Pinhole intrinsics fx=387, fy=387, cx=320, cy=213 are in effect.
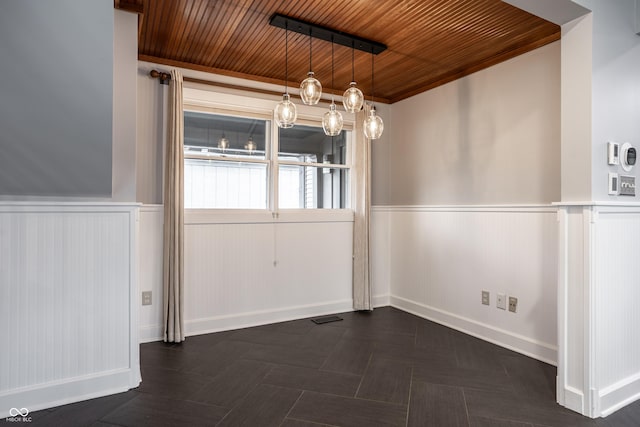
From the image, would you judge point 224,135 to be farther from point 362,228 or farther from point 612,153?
point 612,153

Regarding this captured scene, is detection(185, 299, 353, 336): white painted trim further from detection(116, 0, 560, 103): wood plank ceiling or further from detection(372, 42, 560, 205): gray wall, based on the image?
detection(116, 0, 560, 103): wood plank ceiling

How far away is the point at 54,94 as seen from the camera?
1826 mm

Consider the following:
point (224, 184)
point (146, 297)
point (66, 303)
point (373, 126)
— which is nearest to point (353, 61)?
point (373, 126)

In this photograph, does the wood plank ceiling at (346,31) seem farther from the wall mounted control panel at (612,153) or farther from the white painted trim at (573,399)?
the white painted trim at (573,399)

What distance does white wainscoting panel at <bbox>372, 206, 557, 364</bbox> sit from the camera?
286 centimetres

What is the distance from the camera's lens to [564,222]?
7.25 feet

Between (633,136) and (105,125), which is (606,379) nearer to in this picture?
(633,136)

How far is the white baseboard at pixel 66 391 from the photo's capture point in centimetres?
205

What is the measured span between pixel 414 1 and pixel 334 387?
2421 millimetres

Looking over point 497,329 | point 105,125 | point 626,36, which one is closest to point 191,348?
point 105,125

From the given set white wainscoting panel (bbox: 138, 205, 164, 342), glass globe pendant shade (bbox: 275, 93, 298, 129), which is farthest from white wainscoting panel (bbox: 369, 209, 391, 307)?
white wainscoting panel (bbox: 138, 205, 164, 342)

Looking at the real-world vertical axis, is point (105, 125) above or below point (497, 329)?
above

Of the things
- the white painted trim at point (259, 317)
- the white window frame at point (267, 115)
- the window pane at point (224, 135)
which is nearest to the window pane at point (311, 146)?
the white window frame at point (267, 115)

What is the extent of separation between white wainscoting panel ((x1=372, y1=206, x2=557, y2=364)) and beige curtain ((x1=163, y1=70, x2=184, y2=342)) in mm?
2134
